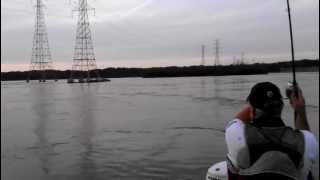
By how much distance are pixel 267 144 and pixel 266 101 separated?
22 cm

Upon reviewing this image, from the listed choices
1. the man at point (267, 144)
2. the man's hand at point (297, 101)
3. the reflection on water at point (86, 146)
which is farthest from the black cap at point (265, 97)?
the reflection on water at point (86, 146)

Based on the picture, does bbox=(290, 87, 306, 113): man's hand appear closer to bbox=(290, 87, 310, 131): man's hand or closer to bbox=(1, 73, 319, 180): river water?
bbox=(290, 87, 310, 131): man's hand

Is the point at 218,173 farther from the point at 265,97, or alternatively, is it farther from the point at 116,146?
the point at 116,146

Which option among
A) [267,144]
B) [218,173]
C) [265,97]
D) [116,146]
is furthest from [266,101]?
[116,146]

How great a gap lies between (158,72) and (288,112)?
11300 centimetres

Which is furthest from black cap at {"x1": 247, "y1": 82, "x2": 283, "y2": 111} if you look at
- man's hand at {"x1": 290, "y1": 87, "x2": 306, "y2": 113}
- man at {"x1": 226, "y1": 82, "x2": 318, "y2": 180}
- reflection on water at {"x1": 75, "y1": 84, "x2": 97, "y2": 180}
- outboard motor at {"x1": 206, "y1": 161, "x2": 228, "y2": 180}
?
reflection on water at {"x1": 75, "y1": 84, "x2": 97, "y2": 180}

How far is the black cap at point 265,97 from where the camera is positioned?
2516mm

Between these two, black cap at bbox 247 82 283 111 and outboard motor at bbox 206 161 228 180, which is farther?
outboard motor at bbox 206 161 228 180

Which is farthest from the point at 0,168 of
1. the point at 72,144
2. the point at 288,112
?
the point at 288,112

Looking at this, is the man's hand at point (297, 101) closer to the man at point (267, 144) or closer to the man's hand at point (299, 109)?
the man's hand at point (299, 109)

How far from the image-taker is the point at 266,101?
252 cm

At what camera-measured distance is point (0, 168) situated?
959cm

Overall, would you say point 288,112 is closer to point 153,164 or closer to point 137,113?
point 137,113

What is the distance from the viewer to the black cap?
2.52 meters
